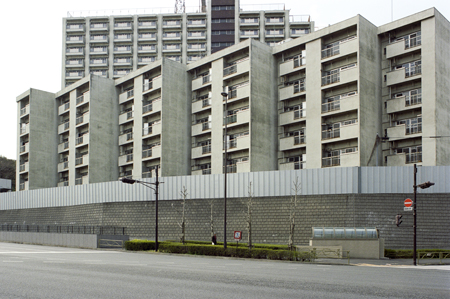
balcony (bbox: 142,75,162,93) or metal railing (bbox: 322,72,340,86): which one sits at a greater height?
balcony (bbox: 142,75,162,93)

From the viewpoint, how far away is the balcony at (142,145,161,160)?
62031mm

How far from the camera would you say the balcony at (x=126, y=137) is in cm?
6931

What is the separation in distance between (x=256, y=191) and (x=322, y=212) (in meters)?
6.40

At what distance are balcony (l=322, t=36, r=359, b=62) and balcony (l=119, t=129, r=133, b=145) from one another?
3087 centimetres

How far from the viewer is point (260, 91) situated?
2175 inches

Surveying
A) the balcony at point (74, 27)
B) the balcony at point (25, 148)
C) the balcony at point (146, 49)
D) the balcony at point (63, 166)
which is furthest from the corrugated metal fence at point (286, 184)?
the balcony at point (74, 27)

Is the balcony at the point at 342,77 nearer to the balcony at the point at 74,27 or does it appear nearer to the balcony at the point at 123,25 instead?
the balcony at the point at 123,25

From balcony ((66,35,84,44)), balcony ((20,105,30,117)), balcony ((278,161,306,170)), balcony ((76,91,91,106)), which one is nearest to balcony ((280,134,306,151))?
balcony ((278,161,306,170))

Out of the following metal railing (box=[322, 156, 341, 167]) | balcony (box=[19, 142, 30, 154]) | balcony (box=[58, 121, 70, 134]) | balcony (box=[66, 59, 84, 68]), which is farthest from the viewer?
balcony (box=[66, 59, 84, 68])

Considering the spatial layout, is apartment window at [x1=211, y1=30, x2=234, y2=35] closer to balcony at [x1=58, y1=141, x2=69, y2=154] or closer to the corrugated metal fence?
balcony at [x1=58, y1=141, x2=69, y2=154]

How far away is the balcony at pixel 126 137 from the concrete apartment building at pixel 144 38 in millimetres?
37645

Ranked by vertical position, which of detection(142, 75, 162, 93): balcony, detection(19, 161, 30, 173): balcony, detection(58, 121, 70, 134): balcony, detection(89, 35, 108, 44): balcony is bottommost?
detection(19, 161, 30, 173): balcony

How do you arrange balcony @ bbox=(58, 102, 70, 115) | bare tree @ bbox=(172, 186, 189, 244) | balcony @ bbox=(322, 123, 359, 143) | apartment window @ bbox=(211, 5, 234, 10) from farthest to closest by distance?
apartment window @ bbox=(211, 5, 234, 10), balcony @ bbox=(58, 102, 70, 115), balcony @ bbox=(322, 123, 359, 143), bare tree @ bbox=(172, 186, 189, 244)

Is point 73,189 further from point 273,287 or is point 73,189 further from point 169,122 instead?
point 273,287
